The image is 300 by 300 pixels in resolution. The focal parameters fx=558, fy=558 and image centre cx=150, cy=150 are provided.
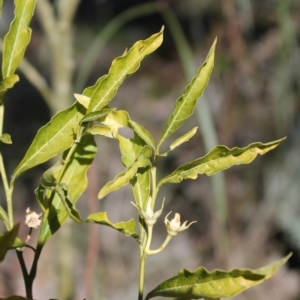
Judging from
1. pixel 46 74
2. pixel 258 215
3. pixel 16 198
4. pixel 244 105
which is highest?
pixel 46 74

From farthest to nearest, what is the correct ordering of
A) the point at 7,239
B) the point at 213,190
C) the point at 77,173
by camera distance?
the point at 213,190
the point at 77,173
the point at 7,239

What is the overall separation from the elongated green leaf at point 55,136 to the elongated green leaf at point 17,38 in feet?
0.14

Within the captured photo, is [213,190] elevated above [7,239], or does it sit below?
above

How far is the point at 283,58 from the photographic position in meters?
1.08

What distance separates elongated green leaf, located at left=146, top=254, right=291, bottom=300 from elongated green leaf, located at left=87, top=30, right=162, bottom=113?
0.11 m

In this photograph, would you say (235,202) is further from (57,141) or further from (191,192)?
(57,141)

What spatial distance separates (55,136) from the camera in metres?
0.36

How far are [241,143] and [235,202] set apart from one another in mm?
220

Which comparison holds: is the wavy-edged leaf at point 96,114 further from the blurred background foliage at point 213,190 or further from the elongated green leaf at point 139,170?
the blurred background foliage at point 213,190

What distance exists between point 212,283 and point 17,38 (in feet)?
0.65

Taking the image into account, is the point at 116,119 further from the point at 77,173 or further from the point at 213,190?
the point at 213,190

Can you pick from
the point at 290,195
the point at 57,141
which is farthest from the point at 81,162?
the point at 290,195

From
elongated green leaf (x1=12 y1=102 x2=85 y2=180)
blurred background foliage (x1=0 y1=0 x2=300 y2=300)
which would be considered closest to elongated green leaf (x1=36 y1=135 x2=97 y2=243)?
elongated green leaf (x1=12 y1=102 x2=85 y2=180)

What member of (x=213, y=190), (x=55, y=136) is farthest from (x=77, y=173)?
(x=213, y=190)
